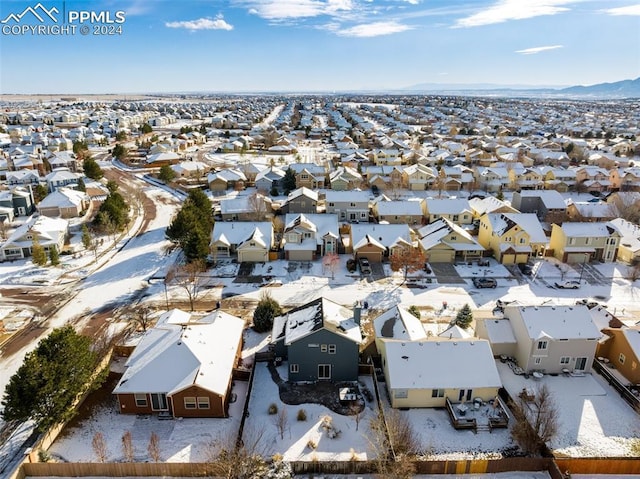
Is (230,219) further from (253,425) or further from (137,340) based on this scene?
(253,425)

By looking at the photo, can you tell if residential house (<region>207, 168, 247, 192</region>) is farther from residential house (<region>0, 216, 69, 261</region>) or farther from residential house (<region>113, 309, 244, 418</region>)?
residential house (<region>113, 309, 244, 418</region>)

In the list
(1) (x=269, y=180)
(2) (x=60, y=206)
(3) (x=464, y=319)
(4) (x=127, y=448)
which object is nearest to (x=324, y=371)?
(4) (x=127, y=448)

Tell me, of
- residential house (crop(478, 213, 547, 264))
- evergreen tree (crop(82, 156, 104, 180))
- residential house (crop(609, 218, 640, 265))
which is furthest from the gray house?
evergreen tree (crop(82, 156, 104, 180))

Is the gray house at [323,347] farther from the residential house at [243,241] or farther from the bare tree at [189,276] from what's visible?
the residential house at [243,241]

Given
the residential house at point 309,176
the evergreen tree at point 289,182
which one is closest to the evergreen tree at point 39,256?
the evergreen tree at point 289,182

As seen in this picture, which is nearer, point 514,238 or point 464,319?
point 464,319

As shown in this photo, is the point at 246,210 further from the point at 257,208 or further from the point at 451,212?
the point at 451,212

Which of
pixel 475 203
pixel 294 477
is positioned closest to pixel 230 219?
pixel 475 203
